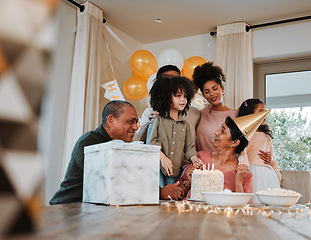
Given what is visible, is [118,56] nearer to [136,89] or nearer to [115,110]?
[136,89]

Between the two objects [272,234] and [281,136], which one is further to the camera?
[281,136]

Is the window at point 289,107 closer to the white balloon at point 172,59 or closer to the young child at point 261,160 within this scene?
the white balloon at point 172,59

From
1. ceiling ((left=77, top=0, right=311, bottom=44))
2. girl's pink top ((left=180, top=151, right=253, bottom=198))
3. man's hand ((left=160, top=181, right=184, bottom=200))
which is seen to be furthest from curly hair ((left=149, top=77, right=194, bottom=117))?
ceiling ((left=77, top=0, right=311, bottom=44))

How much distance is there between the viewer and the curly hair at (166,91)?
199cm

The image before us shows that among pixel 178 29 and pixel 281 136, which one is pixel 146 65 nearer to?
pixel 178 29

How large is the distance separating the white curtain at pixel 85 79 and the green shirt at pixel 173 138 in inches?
60.2

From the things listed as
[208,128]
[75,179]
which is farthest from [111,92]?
[75,179]

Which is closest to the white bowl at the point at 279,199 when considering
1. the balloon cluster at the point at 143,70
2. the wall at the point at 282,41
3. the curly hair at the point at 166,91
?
the curly hair at the point at 166,91

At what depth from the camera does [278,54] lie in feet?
12.9

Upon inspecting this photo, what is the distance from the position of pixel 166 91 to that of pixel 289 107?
2.53 meters

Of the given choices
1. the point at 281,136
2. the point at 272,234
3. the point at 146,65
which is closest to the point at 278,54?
the point at 281,136

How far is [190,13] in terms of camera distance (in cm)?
381

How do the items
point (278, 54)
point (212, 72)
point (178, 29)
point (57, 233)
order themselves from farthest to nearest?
1. point (178, 29)
2. point (278, 54)
3. point (212, 72)
4. point (57, 233)

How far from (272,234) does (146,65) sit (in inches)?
123
